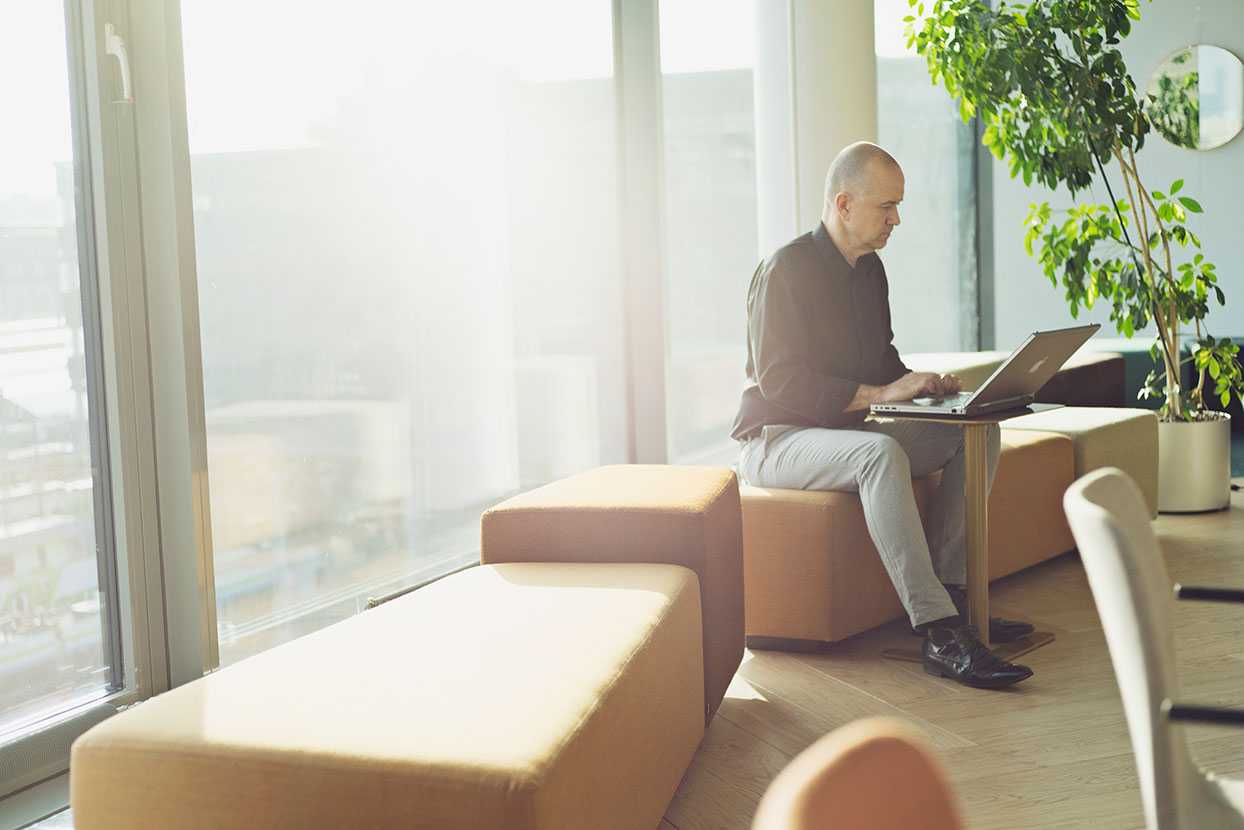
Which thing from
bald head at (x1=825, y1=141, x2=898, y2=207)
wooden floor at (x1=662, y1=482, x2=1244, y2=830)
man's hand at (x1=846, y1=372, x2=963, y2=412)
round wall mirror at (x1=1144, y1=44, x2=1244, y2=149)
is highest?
round wall mirror at (x1=1144, y1=44, x2=1244, y2=149)

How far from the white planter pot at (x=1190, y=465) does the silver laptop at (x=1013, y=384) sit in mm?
2081

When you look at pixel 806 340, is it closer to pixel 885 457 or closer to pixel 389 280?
pixel 885 457

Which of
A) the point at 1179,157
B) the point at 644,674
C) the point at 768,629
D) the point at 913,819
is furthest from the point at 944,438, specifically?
the point at 1179,157

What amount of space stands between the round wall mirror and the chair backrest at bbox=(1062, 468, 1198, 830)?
674cm

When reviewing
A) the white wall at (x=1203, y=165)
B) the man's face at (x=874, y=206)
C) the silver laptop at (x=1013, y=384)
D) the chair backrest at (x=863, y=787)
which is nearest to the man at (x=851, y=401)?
the man's face at (x=874, y=206)

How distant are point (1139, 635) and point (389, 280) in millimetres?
2910

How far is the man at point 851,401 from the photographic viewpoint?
10.9 feet

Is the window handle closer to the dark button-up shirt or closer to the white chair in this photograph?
the dark button-up shirt

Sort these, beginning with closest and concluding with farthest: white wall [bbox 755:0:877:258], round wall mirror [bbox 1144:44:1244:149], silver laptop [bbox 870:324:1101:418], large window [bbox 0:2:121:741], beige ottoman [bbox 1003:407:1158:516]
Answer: large window [bbox 0:2:121:741], silver laptop [bbox 870:324:1101:418], beige ottoman [bbox 1003:407:1158:516], white wall [bbox 755:0:877:258], round wall mirror [bbox 1144:44:1244:149]

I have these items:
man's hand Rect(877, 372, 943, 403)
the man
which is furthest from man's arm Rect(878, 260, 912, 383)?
man's hand Rect(877, 372, 943, 403)

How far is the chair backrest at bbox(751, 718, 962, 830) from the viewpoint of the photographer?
61 centimetres

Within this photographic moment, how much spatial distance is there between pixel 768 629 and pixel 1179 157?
17.5 feet

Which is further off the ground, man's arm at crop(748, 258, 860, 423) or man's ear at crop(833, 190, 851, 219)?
man's ear at crop(833, 190, 851, 219)

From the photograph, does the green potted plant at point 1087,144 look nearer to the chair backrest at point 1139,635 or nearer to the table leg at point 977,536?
the table leg at point 977,536
